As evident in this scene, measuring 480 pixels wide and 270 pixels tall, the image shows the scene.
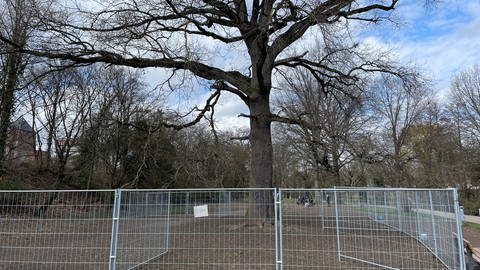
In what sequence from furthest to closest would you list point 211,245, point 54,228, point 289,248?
point 289,248 → point 211,245 → point 54,228

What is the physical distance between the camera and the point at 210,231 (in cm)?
770

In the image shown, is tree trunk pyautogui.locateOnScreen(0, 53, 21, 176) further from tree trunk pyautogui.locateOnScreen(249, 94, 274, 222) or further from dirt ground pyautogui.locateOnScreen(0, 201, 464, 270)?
dirt ground pyautogui.locateOnScreen(0, 201, 464, 270)

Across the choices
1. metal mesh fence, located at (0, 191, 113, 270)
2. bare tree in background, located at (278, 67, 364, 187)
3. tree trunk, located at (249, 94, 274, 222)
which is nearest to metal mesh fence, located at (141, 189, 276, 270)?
metal mesh fence, located at (0, 191, 113, 270)

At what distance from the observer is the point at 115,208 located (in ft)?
21.8

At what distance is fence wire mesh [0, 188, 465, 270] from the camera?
23.4ft

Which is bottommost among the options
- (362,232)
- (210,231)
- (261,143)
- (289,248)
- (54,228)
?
(289,248)

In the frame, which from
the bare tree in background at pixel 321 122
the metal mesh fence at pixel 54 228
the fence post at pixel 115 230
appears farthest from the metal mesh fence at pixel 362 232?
the bare tree in background at pixel 321 122

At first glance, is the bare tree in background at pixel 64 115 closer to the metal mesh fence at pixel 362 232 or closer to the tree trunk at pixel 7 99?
the tree trunk at pixel 7 99

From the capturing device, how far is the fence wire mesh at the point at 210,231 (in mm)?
7129

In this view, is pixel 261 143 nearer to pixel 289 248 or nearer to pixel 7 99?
pixel 289 248

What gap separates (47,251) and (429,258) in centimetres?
864

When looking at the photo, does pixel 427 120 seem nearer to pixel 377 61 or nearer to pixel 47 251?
pixel 377 61

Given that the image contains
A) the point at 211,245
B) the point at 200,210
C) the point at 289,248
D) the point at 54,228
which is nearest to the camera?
the point at 54,228

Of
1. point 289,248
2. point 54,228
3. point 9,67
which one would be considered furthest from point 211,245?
point 9,67
